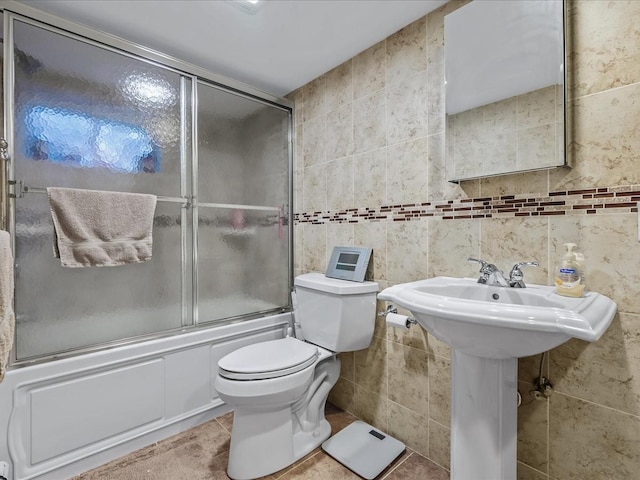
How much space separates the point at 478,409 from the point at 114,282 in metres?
1.68

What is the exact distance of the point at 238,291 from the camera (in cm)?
204

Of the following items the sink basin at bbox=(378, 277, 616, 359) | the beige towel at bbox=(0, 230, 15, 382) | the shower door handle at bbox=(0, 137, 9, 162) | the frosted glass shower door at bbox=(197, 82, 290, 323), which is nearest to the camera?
the sink basin at bbox=(378, 277, 616, 359)

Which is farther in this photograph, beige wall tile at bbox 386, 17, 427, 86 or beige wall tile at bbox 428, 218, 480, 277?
beige wall tile at bbox 386, 17, 427, 86

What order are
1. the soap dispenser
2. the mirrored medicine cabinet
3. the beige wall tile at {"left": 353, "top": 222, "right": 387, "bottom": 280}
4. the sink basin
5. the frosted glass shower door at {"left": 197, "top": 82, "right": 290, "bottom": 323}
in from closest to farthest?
the sink basin → the soap dispenser → the mirrored medicine cabinet → the beige wall tile at {"left": 353, "top": 222, "right": 387, "bottom": 280} → the frosted glass shower door at {"left": 197, "top": 82, "right": 290, "bottom": 323}

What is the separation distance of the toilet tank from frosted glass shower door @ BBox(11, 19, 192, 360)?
0.74m

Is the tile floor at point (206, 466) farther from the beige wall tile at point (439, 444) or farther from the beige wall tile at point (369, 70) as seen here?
the beige wall tile at point (369, 70)

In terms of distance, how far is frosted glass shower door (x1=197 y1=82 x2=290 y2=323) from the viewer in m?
1.89

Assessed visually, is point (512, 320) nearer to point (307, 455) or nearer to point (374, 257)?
point (374, 257)

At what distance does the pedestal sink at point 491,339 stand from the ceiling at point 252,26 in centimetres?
131

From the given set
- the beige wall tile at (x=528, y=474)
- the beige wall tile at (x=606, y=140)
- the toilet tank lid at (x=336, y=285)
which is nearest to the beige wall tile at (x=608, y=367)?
the beige wall tile at (x=528, y=474)

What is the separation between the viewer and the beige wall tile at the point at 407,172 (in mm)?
1536

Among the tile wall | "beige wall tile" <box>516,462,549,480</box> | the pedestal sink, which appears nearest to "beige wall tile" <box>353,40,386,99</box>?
the tile wall

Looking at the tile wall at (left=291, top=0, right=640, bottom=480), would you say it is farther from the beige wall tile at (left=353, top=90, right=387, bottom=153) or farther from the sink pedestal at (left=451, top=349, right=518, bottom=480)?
the sink pedestal at (left=451, top=349, right=518, bottom=480)

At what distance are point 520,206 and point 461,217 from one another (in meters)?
0.23
